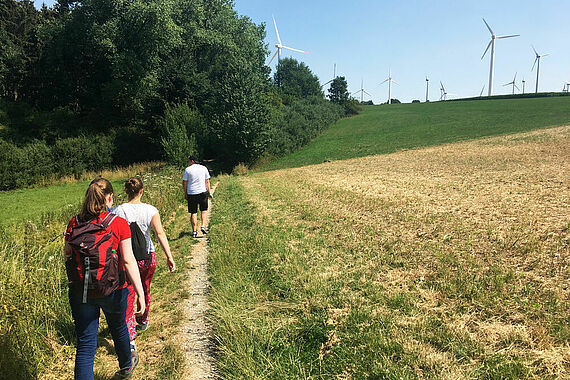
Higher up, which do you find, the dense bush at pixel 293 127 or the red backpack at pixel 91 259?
the dense bush at pixel 293 127

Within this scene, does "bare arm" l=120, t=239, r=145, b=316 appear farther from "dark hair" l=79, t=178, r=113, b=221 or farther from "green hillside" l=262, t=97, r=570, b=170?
"green hillside" l=262, t=97, r=570, b=170

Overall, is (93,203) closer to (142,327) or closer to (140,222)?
(140,222)

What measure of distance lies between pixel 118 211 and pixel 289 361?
9.51ft

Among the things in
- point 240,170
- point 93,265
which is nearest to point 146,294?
point 93,265

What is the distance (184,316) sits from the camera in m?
5.39

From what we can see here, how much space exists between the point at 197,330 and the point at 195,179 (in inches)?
205

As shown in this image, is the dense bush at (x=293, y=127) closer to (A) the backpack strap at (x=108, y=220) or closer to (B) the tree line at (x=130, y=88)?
(B) the tree line at (x=130, y=88)

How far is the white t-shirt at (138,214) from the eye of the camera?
439cm

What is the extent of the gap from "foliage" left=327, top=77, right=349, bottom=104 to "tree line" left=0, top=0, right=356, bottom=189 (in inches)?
2386

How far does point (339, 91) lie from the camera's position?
339ft

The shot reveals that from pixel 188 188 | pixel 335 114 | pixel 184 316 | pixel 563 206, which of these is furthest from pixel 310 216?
pixel 335 114

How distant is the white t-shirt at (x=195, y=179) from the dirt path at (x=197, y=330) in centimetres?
263

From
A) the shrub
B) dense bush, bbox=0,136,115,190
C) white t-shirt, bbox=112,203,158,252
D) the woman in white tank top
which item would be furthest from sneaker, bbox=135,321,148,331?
dense bush, bbox=0,136,115,190

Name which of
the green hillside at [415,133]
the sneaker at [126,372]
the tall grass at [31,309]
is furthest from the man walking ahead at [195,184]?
the green hillside at [415,133]
